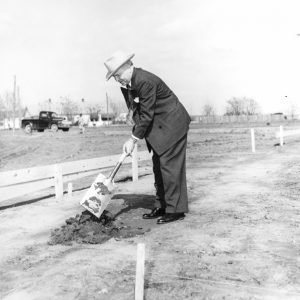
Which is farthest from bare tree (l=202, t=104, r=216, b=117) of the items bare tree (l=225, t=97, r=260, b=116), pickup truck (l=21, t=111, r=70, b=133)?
pickup truck (l=21, t=111, r=70, b=133)

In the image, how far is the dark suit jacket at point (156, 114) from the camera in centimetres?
552

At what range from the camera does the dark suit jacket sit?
5.52m

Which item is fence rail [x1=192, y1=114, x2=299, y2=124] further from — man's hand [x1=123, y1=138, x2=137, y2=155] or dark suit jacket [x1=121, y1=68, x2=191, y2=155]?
man's hand [x1=123, y1=138, x2=137, y2=155]

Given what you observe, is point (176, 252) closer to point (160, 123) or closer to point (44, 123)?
point (160, 123)

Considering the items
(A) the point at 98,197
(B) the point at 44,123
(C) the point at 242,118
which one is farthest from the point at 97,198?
(C) the point at 242,118

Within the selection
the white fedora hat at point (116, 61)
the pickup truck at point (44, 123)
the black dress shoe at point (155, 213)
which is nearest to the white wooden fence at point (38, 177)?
the black dress shoe at point (155, 213)

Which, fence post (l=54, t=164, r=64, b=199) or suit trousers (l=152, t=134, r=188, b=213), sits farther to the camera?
fence post (l=54, t=164, r=64, b=199)

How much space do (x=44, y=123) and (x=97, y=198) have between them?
37.5 metres

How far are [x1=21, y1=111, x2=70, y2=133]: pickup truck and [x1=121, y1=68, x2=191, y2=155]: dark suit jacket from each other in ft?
123

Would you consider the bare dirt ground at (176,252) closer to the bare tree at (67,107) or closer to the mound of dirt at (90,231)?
the mound of dirt at (90,231)

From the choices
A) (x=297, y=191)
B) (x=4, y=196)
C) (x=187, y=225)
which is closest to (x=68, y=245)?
(x=187, y=225)

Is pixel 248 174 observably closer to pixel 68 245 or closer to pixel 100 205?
pixel 100 205

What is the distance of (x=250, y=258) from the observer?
14.2 feet

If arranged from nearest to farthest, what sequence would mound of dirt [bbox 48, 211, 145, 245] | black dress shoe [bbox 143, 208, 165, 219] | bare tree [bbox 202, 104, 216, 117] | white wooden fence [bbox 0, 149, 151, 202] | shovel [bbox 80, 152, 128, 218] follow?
mound of dirt [bbox 48, 211, 145, 245], shovel [bbox 80, 152, 128, 218], black dress shoe [bbox 143, 208, 165, 219], white wooden fence [bbox 0, 149, 151, 202], bare tree [bbox 202, 104, 216, 117]
